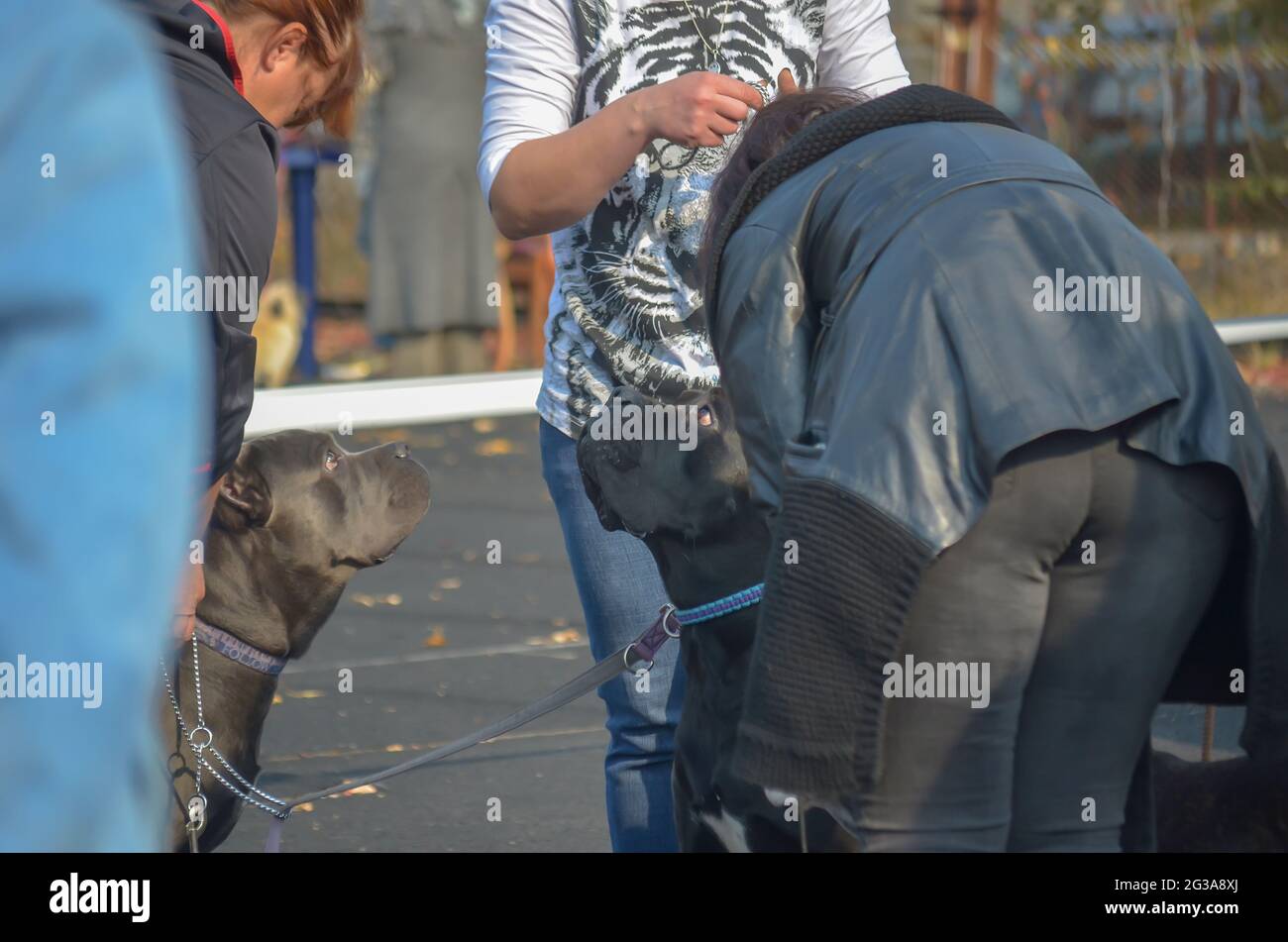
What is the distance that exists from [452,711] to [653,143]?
128 inches

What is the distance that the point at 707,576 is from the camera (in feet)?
10.5

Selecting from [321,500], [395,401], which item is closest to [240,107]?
[321,500]

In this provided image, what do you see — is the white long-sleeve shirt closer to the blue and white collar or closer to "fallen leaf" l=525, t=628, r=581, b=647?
the blue and white collar

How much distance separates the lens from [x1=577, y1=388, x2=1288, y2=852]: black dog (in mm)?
3049

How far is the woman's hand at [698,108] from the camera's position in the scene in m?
2.68

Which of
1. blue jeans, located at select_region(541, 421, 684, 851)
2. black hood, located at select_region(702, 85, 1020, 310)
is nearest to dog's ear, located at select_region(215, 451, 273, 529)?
blue jeans, located at select_region(541, 421, 684, 851)

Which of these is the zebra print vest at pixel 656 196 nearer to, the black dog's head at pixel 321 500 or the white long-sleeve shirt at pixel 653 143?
the white long-sleeve shirt at pixel 653 143

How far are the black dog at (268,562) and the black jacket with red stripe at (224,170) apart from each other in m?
0.95

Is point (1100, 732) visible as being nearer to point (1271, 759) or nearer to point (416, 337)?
point (1271, 759)

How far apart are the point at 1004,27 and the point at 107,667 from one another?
15.2 metres

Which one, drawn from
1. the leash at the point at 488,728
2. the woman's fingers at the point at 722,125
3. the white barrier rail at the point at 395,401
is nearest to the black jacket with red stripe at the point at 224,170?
the leash at the point at 488,728

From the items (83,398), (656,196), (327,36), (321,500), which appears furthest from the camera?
(321,500)

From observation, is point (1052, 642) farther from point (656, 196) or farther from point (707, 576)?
point (656, 196)
